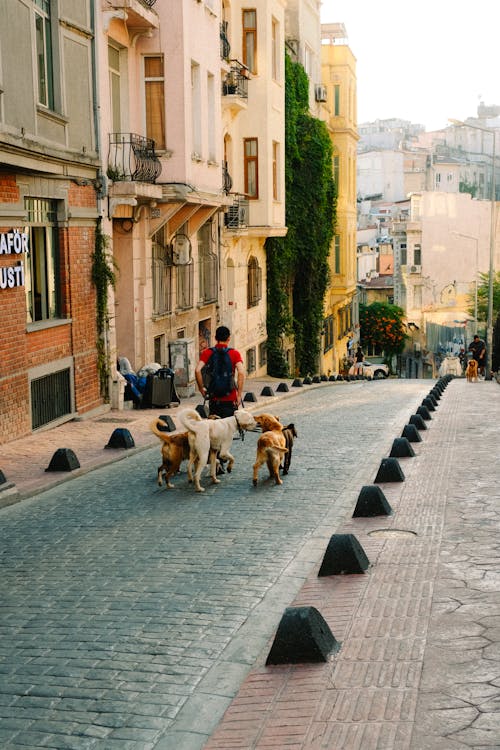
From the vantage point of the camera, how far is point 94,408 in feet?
61.1

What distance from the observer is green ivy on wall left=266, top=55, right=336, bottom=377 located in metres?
36.7

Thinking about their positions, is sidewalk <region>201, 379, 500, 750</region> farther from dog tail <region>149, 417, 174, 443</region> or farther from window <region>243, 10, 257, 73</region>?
window <region>243, 10, 257, 73</region>

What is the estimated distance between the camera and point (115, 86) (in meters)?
20.9

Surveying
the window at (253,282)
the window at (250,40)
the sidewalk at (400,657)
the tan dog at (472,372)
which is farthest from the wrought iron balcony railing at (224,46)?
the sidewalk at (400,657)

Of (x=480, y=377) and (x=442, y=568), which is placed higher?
(x=442, y=568)

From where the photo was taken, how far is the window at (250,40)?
31.6 m

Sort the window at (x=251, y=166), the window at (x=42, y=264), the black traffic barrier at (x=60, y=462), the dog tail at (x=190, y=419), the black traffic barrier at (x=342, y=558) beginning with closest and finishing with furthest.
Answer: the black traffic barrier at (x=342, y=558), the dog tail at (x=190, y=419), the black traffic barrier at (x=60, y=462), the window at (x=42, y=264), the window at (x=251, y=166)

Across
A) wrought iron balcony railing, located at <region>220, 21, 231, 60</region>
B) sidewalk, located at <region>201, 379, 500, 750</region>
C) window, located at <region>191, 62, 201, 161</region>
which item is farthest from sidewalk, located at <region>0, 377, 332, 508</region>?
wrought iron balcony railing, located at <region>220, 21, 231, 60</region>

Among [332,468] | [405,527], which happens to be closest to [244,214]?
[332,468]

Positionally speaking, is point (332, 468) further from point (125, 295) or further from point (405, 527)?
point (125, 295)

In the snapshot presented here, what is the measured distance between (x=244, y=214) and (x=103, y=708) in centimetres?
2697

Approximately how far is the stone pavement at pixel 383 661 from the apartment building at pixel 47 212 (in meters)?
5.71

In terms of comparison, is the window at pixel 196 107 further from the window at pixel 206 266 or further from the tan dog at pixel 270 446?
the tan dog at pixel 270 446

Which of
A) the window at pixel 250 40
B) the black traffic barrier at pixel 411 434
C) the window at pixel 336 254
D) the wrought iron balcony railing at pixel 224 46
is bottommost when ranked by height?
→ the black traffic barrier at pixel 411 434
